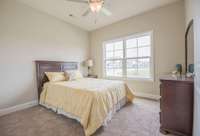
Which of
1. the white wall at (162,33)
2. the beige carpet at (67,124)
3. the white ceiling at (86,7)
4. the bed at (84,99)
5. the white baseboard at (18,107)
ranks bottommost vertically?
the beige carpet at (67,124)

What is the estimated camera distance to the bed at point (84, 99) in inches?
75.8

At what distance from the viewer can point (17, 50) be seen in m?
2.94

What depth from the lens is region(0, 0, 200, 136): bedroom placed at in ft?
7.22

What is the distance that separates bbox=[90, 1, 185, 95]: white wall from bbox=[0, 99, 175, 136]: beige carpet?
1.14 meters

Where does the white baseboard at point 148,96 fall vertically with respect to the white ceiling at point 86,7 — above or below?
below

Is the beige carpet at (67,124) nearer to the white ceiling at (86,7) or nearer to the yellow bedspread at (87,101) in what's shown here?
the yellow bedspread at (87,101)

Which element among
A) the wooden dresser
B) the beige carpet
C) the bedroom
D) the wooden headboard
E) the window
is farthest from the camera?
the window

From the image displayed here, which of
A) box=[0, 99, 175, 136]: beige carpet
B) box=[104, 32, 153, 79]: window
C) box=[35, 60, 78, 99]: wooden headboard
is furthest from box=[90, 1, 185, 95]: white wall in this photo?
box=[35, 60, 78, 99]: wooden headboard

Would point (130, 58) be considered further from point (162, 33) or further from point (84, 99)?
point (84, 99)

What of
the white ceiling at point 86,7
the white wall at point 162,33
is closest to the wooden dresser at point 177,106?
the white wall at point 162,33

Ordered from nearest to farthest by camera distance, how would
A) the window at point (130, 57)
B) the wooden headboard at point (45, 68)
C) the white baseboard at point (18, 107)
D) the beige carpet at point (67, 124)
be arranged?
the beige carpet at point (67, 124), the white baseboard at point (18, 107), the wooden headboard at point (45, 68), the window at point (130, 57)

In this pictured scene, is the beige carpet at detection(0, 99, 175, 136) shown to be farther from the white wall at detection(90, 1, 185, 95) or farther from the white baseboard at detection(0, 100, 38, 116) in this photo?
the white wall at detection(90, 1, 185, 95)

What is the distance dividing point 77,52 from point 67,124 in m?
3.14

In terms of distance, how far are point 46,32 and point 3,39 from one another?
1187 mm
